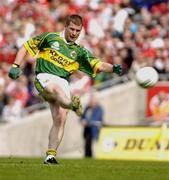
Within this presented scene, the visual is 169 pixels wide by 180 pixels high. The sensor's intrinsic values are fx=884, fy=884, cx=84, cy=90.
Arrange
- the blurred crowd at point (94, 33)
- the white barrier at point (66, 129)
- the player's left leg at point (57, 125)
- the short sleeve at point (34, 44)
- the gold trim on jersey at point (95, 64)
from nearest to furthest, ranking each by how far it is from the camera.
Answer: the player's left leg at point (57, 125) → the short sleeve at point (34, 44) → the gold trim on jersey at point (95, 64) → the blurred crowd at point (94, 33) → the white barrier at point (66, 129)

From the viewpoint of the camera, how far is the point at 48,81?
14.0 metres

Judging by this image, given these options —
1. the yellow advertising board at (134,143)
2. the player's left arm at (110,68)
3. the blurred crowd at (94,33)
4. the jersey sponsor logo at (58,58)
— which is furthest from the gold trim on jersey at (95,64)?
the blurred crowd at (94,33)

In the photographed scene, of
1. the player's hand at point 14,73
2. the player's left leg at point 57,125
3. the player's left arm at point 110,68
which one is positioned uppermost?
the player's left arm at point 110,68

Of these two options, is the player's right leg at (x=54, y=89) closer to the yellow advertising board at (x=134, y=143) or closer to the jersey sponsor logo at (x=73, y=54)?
the jersey sponsor logo at (x=73, y=54)

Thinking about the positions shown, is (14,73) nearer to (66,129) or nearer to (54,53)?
(54,53)

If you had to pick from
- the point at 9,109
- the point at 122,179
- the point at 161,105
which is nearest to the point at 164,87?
the point at 161,105

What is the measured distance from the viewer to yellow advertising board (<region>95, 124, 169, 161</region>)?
22094 millimetres

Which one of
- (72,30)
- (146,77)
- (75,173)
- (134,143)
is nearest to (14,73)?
(72,30)

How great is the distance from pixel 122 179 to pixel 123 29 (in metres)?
14.5

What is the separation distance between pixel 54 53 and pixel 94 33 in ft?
40.1

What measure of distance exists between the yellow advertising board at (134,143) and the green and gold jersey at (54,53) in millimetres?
8137

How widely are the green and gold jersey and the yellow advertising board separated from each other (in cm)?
814

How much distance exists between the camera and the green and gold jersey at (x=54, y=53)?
1417 centimetres

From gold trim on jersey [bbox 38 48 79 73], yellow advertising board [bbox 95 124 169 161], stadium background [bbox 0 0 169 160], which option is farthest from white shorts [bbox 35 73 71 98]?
stadium background [bbox 0 0 169 160]
